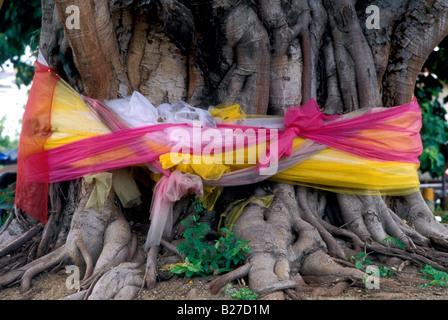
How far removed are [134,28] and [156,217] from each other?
5.53ft

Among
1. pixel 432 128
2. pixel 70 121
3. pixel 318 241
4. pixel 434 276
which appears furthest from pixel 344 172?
pixel 432 128

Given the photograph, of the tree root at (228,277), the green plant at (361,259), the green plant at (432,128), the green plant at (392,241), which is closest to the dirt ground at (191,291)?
the tree root at (228,277)

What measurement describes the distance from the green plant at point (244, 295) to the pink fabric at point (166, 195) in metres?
0.89

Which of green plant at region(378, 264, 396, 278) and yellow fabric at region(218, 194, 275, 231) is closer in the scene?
green plant at region(378, 264, 396, 278)

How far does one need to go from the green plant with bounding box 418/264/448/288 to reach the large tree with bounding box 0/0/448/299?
17cm

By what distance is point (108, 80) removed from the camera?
3770 millimetres

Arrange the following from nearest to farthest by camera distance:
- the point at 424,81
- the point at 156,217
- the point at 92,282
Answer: the point at 92,282
the point at 156,217
the point at 424,81

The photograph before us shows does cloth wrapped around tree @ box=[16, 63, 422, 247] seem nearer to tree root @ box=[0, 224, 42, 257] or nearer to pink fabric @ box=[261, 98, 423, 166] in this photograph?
pink fabric @ box=[261, 98, 423, 166]

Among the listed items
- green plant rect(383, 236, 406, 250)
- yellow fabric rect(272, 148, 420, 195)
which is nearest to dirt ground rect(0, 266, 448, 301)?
green plant rect(383, 236, 406, 250)

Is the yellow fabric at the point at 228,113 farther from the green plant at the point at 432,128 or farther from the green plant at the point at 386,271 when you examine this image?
the green plant at the point at 432,128

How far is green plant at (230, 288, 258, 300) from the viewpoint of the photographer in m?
2.78

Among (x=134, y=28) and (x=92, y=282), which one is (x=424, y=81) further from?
(x=92, y=282)
